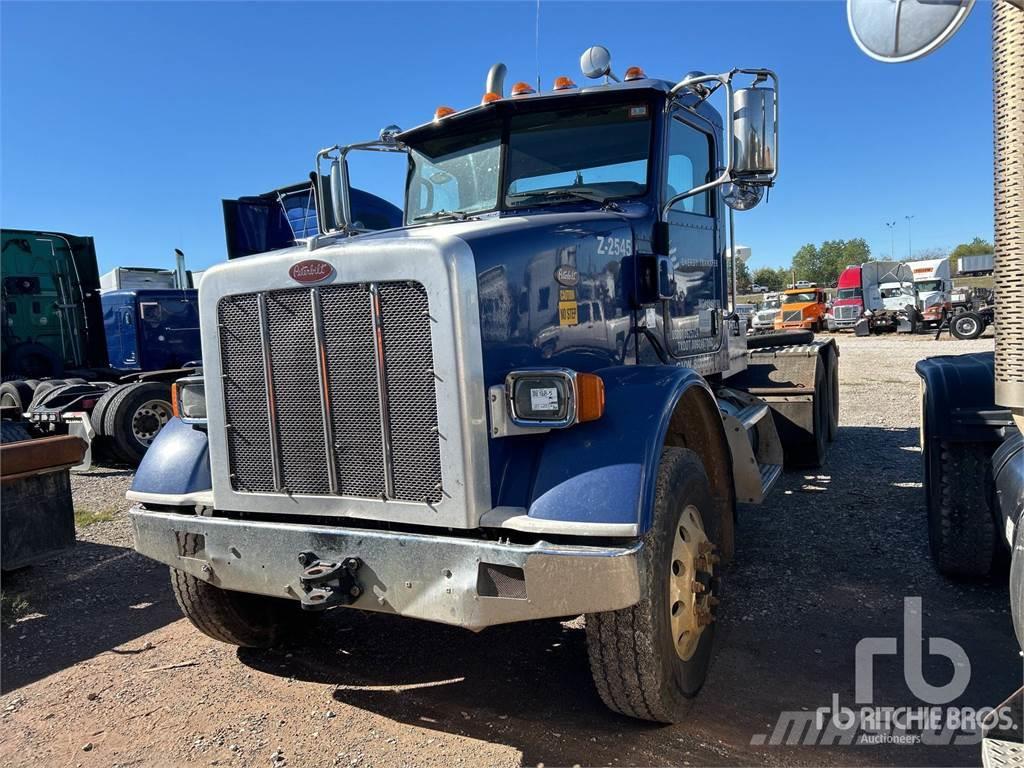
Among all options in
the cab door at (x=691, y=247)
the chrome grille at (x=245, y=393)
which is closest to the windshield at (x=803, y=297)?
the cab door at (x=691, y=247)

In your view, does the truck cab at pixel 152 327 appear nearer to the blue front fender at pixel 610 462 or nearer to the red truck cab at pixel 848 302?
the blue front fender at pixel 610 462

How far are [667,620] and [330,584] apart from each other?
1256mm

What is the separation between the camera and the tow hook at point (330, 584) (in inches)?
105

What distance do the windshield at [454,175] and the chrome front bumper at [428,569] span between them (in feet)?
6.85

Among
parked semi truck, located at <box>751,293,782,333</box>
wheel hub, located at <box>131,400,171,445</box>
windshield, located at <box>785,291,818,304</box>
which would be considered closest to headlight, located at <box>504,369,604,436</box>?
wheel hub, located at <box>131,400,171,445</box>

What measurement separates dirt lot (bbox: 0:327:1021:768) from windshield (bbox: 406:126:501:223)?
243 centimetres

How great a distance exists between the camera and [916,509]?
5.70 metres

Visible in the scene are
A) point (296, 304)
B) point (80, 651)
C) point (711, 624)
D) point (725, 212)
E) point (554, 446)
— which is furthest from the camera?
point (725, 212)

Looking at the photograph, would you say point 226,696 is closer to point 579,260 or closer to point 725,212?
point 579,260

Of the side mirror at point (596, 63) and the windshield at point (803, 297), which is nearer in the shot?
the side mirror at point (596, 63)

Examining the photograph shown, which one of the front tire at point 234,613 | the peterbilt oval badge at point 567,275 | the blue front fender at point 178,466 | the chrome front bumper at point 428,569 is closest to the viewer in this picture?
the chrome front bumper at point 428,569

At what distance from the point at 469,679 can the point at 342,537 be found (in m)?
1.17

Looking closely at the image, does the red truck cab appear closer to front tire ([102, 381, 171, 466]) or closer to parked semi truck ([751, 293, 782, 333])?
parked semi truck ([751, 293, 782, 333])

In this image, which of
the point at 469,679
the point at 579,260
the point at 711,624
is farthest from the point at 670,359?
the point at 469,679
